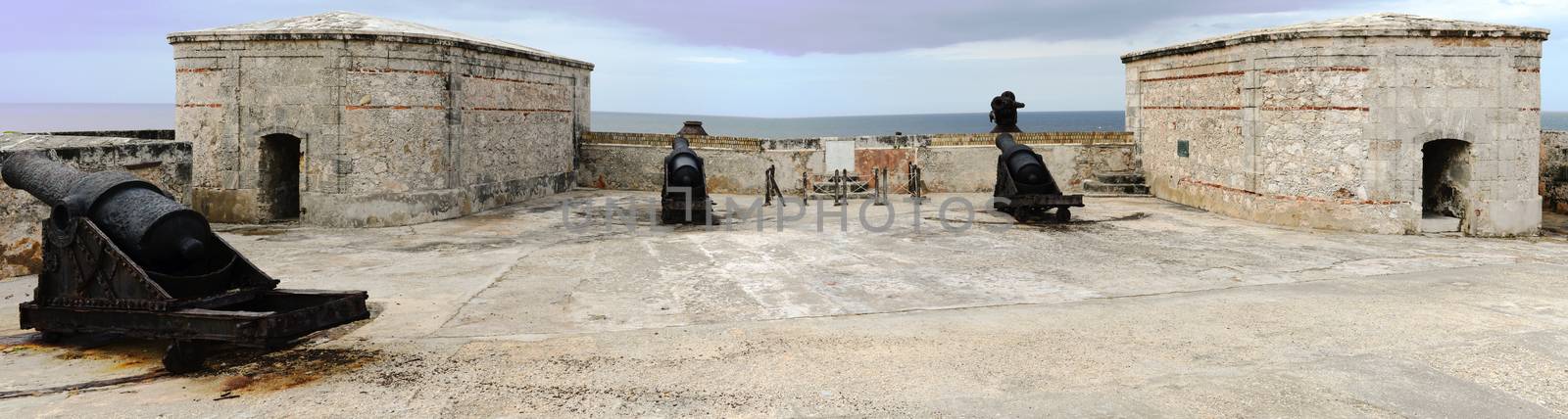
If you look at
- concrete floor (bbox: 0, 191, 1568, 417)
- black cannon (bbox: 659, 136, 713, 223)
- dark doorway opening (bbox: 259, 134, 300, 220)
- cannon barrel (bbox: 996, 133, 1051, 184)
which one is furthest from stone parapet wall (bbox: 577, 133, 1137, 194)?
concrete floor (bbox: 0, 191, 1568, 417)

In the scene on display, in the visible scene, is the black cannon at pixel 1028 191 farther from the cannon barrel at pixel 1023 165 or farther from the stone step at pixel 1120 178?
the stone step at pixel 1120 178

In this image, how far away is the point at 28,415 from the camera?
4684 millimetres

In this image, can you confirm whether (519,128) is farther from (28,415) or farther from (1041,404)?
(1041,404)

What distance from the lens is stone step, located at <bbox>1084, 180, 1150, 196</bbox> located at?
16.8 metres

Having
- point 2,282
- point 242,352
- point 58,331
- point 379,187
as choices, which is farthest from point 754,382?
point 379,187

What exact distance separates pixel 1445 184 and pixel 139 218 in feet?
46.4

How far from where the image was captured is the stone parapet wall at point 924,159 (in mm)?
17578

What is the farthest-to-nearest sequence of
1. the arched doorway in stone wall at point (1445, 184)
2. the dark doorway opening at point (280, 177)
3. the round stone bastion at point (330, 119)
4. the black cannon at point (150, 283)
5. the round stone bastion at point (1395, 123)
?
the dark doorway opening at point (280, 177) → the round stone bastion at point (330, 119) → the arched doorway in stone wall at point (1445, 184) → the round stone bastion at point (1395, 123) → the black cannon at point (150, 283)

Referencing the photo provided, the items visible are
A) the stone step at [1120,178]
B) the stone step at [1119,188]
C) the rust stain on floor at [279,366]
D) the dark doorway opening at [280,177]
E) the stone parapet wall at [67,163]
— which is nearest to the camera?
the rust stain on floor at [279,366]

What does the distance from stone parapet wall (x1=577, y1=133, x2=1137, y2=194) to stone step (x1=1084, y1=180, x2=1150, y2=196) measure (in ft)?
1.41

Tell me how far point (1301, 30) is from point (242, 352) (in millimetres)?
11939

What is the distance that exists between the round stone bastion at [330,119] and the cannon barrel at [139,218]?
260 inches

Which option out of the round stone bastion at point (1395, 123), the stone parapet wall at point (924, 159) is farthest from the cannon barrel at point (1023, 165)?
the stone parapet wall at point (924, 159)

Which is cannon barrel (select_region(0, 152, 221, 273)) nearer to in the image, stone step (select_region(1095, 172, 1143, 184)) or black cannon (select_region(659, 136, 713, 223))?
black cannon (select_region(659, 136, 713, 223))
